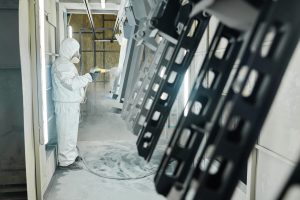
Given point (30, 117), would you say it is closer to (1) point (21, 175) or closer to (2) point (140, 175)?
(1) point (21, 175)

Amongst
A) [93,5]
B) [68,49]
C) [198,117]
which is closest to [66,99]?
[68,49]

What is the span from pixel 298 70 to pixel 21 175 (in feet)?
10.3

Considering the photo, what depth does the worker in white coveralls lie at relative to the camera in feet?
12.8

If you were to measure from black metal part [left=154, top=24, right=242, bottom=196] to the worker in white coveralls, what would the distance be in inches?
120

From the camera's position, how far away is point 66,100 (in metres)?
3.94

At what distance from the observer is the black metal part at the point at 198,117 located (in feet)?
3.28

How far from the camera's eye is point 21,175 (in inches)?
135

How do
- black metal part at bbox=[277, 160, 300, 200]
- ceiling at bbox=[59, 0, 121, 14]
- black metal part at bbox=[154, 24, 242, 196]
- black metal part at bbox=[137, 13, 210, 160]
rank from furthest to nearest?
ceiling at bbox=[59, 0, 121, 14]
black metal part at bbox=[137, 13, 210, 160]
black metal part at bbox=[154, 24, 242, 196]
black metal part at bbox=[277, 160, 300, 200]

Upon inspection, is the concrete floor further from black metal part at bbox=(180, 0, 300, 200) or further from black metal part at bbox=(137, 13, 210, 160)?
black metal part at bbox=(180, 0, 300, 200)

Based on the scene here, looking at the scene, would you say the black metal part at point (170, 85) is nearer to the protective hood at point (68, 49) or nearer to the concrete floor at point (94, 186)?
the concrete floor at point (94, 186)

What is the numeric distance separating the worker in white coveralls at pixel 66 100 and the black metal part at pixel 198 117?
3035 mm

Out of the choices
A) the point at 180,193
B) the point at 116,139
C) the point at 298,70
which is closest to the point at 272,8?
the point at 180,193

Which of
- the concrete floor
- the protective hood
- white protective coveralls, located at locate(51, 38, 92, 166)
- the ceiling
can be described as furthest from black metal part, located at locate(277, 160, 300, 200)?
the ceiling

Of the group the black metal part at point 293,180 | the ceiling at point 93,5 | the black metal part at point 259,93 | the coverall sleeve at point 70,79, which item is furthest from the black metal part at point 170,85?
the ceiling at point 93,5
